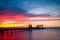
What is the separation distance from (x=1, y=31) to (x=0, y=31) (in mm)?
393

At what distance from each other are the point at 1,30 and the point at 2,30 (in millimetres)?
189

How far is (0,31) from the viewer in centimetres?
1394

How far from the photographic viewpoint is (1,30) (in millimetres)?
14305

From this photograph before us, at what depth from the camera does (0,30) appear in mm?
14000

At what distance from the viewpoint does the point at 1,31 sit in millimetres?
14328

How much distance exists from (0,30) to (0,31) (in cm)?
12

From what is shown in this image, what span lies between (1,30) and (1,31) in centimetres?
12

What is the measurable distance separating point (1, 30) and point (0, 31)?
0.38m

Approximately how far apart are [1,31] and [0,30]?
14.1 inches

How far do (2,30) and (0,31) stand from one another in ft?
1.81

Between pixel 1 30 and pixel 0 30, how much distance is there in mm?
309
